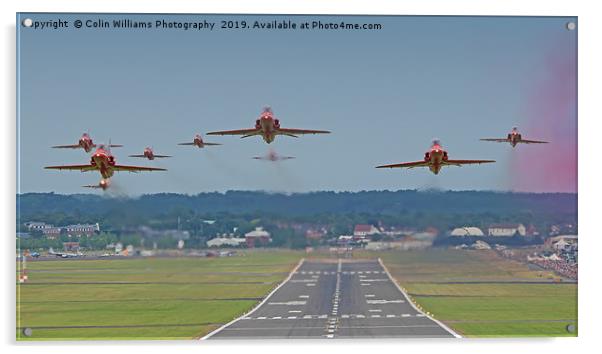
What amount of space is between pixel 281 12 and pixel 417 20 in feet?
12.0

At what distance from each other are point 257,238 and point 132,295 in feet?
13.4

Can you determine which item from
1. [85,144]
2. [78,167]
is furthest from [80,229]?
[85,144]

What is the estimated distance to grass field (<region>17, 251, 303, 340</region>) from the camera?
28484mm

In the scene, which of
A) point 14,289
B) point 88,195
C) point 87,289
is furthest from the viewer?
point 87,289

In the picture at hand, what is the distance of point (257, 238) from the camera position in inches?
1202

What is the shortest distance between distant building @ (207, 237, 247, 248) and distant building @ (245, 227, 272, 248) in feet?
0.49

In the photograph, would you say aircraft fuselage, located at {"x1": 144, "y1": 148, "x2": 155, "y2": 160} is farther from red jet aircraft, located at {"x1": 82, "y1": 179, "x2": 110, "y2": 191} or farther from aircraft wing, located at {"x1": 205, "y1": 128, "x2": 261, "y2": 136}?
aircraft wing, located at {"x1": 205, "y1": 128, "x2": 261, "y2": 136}

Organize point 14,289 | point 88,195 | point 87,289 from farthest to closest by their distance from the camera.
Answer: point 87,289, point 88,195, point 14,289

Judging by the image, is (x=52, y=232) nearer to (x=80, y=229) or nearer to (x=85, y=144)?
(x=80, y=229)

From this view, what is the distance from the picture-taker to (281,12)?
28.2 m
